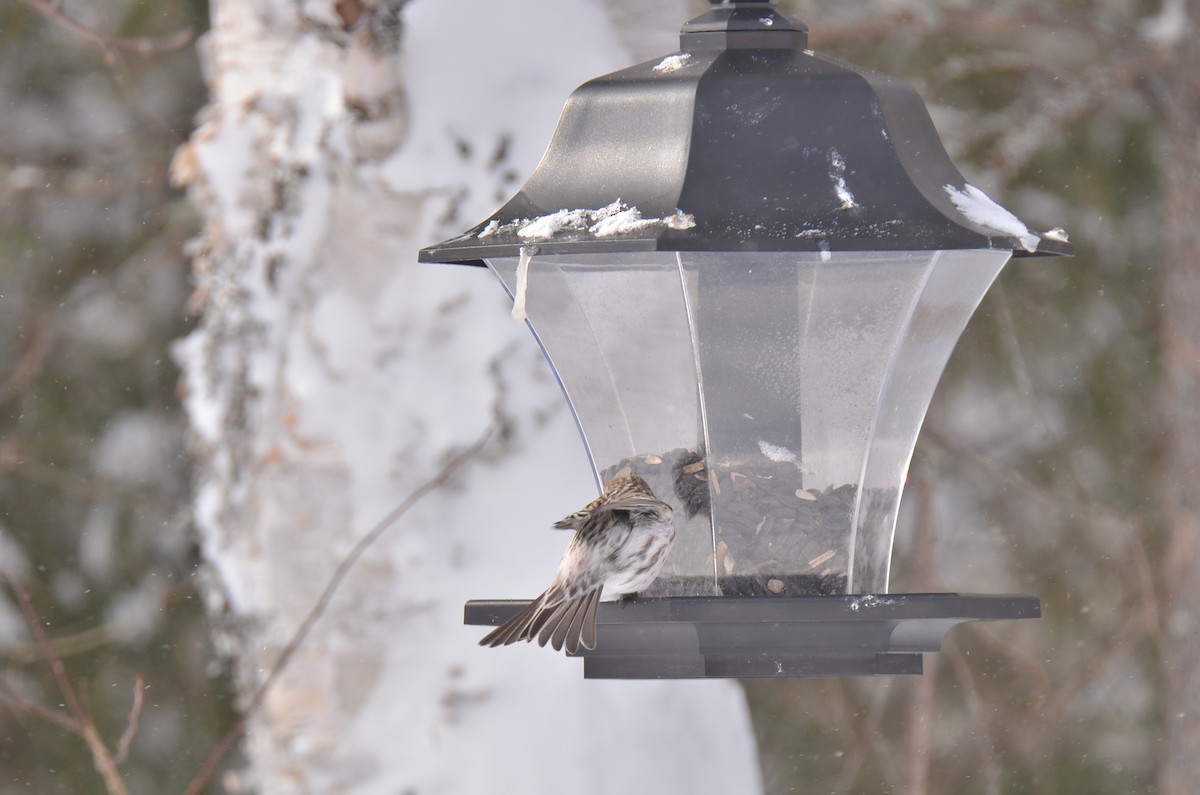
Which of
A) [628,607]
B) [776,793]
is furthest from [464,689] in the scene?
[776,793]

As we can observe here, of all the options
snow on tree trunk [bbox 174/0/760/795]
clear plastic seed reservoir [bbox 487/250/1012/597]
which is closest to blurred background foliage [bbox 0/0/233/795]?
snow on tree trunk [bbox 174/0/760/795]

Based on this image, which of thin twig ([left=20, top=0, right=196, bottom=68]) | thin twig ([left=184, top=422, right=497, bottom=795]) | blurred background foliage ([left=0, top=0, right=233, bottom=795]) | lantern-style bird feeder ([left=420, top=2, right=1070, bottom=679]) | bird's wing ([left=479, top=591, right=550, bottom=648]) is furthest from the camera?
blurred background foliage ([left=0, top=0, right=233, bottom=795])

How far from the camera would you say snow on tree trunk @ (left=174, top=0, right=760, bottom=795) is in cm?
331

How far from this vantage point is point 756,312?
80.4 inches

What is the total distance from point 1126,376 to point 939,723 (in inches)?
55.4

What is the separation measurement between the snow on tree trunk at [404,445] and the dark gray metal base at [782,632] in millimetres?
1355

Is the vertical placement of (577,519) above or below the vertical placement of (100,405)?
above

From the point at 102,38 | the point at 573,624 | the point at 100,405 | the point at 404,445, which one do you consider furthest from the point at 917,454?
the point at 573,624

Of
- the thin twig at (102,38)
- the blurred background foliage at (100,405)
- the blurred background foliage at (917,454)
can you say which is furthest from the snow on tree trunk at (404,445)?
the blurred background foliage at (100,405)

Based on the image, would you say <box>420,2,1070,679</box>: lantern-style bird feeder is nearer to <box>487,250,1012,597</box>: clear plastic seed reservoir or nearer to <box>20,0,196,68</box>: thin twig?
<box>487,250,1012,597</box>: clear plastic seed reservoir

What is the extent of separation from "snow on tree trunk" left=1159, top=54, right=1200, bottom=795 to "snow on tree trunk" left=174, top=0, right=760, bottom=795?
235 cm

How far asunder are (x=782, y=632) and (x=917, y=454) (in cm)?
299

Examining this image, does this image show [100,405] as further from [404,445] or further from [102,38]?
[404,445]

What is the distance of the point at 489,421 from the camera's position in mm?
3381
